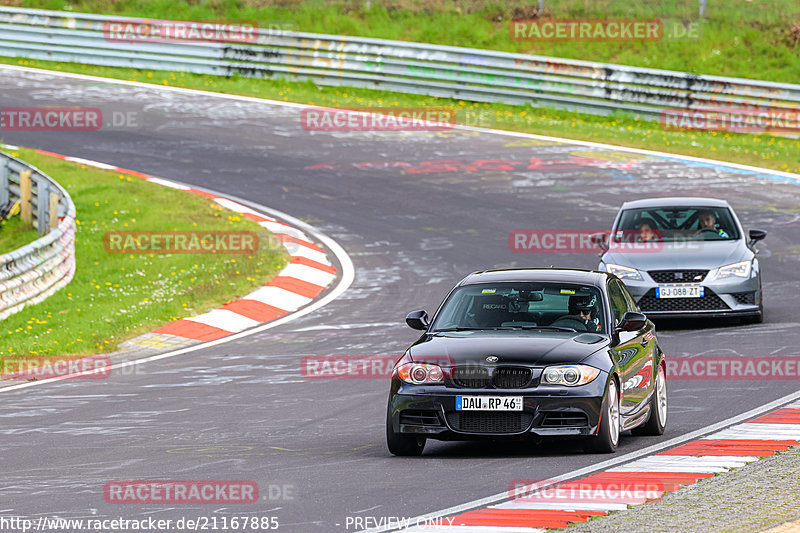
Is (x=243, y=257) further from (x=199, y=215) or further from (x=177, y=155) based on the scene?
(x=177, y=155)

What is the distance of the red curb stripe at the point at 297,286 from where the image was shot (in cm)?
1850

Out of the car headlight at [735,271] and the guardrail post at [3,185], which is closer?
the car headlight at [735,271]

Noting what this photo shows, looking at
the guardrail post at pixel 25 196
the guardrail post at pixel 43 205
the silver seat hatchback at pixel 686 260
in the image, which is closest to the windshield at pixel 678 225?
the silver seat hatchback at pixel 686 260

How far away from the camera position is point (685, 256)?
1639cm

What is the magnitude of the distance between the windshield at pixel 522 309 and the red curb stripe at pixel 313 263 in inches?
364

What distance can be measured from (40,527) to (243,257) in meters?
12.8

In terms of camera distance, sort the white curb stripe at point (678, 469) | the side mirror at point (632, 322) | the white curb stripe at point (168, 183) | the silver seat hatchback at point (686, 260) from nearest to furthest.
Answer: the white curb stripe at point (678, 469), the side mirror at point (632, 322), the silver seat hatchback at point (686, 260), the white curb stripe at point (168, 183)

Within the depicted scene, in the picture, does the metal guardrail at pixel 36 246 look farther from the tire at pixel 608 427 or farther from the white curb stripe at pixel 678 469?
the white curb stripe at pixel 678 469

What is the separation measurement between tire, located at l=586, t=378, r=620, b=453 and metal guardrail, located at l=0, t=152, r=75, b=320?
30.7ft

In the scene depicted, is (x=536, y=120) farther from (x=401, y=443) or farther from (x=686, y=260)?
(x=401, y=443)

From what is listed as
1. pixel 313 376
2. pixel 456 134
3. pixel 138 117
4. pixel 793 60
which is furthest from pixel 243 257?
pixel 793 60

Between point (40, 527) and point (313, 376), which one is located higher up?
point (40, 527)

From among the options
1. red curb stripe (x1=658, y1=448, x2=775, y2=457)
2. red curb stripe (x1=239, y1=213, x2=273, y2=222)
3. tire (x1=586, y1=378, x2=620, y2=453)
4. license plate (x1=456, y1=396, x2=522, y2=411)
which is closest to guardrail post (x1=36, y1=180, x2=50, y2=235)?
red curb stripe (x1=239, y1=213, x2=273, y2=222)

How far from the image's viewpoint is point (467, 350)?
9.53 meters
